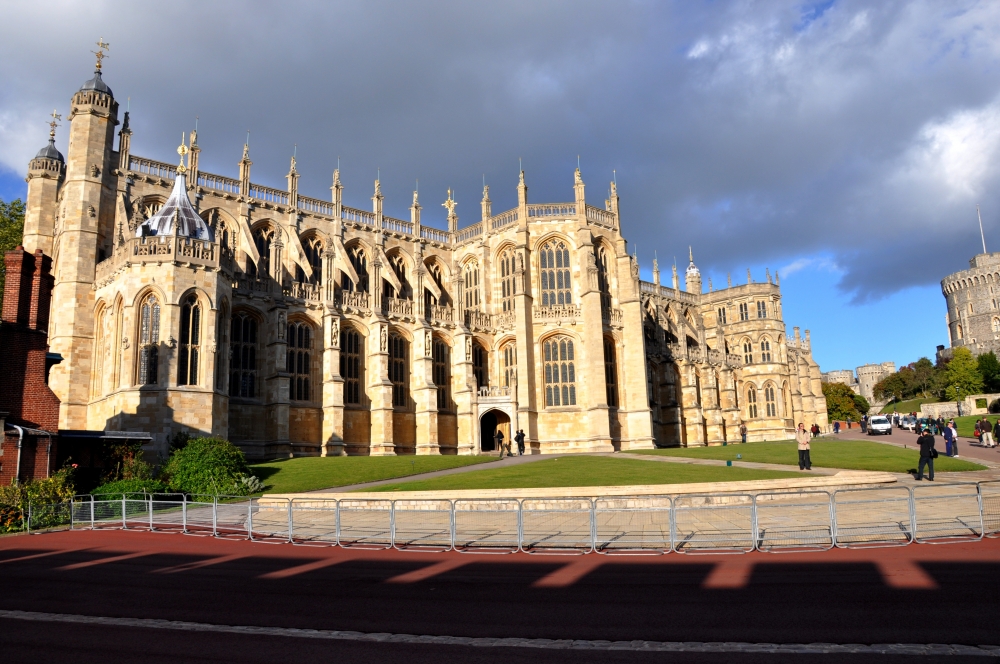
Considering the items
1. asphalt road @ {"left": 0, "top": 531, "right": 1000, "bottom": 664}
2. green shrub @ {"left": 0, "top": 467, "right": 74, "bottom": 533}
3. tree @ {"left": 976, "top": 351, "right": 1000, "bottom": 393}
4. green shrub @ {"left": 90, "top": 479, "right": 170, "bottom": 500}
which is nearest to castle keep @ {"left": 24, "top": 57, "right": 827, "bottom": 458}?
green shrub @ {"left": 90, "top": 479, "right": 170, "bottom": 500}

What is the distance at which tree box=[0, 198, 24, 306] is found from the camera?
3903cm

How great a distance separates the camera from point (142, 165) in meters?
38.8

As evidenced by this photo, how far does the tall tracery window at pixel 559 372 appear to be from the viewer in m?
45.8

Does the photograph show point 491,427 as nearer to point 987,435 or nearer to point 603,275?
point 603,275

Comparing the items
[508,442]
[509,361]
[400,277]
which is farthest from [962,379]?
[400,277]

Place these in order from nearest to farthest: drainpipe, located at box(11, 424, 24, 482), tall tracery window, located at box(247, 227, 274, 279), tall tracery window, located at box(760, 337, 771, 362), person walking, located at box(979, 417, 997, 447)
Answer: drainpipe, located at box(11, 424, 24, 482) < person walking, located at box(979, 417, 997, 447) < tall tracery window, located at box(247, 227, 274, 279) < tall tracery window, located at box(760, 337, 771, 362)

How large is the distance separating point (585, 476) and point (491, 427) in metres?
21.9

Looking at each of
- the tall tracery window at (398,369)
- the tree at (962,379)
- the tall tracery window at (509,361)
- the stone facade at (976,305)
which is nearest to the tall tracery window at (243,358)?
the tall tracery window at (398,369)

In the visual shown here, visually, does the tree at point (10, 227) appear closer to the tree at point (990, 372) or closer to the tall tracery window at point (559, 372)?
the tall tracery window at point (559, 372)

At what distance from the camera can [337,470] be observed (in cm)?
2989

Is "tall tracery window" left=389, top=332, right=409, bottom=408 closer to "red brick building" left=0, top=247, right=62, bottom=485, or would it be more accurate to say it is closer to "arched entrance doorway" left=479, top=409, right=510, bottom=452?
"arched entrance doorway" left=479, top=409, right=510, bottom=452

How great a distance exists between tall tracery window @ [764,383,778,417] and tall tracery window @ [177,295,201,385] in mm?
54564

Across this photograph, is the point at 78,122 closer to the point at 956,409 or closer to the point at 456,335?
the point at 456,335

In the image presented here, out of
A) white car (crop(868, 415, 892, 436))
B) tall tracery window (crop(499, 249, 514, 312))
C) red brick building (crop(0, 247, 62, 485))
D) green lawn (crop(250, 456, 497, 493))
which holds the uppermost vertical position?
tall tracery window (crop(499, 249, 514, 312))
